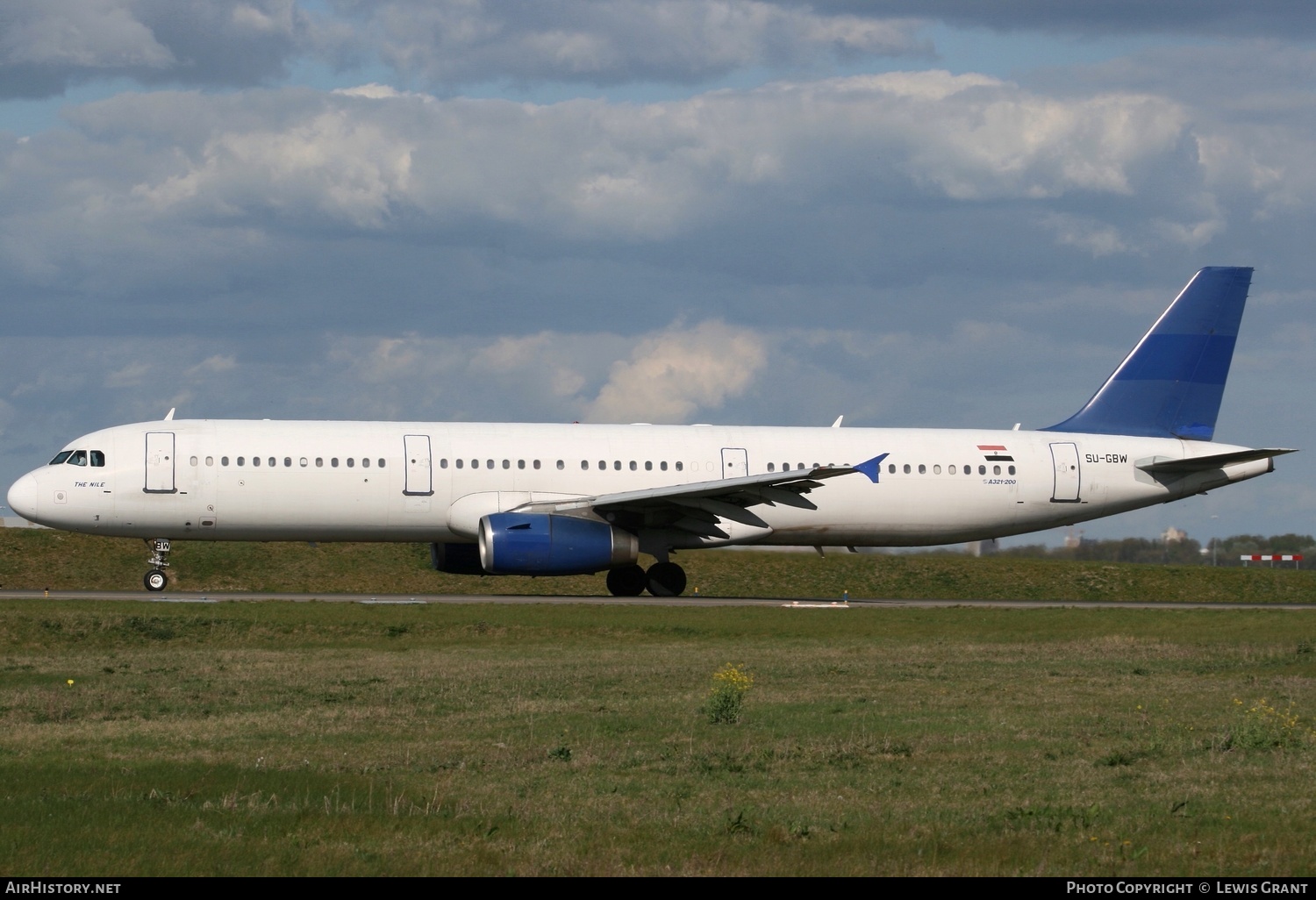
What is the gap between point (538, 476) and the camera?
34.0m

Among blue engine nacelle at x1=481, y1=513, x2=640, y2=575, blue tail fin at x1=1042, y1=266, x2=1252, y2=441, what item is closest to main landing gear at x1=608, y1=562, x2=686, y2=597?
blue engine nacelle at x1=481, y1=513, x2=640, y2=575

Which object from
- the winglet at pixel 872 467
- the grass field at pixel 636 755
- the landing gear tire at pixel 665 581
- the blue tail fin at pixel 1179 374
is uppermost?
the blue tail fin at pixel 1179 374

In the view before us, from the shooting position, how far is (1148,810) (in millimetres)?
10961

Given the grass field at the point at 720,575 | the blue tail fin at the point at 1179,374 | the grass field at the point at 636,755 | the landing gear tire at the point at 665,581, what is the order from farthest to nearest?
1. the grass field at the point at 720,575
2. the blue tail fin at the point at 1179,374
3. the landing gear tire at the point at 665,581
4. the grass field at the point at 636,755

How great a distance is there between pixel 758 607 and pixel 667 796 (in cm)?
1909

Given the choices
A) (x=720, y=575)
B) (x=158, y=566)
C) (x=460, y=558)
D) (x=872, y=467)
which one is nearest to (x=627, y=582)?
(x=460, y=558)

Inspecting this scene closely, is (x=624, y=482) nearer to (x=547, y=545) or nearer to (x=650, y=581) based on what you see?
(x=650, y=581)

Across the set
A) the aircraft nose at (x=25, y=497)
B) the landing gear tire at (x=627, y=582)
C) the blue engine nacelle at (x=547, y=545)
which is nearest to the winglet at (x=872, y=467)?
the blue engine nacelle at (x=547, y=545)

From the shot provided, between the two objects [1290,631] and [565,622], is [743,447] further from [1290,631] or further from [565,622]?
[1290,631]

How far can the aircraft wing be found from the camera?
3200 cm

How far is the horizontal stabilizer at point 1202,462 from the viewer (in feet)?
119

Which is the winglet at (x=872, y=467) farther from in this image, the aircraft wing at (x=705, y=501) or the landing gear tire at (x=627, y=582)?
the landing gear tire at (x=627, y=582)

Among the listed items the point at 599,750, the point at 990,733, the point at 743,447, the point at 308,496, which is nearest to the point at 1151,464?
the point at 743,447

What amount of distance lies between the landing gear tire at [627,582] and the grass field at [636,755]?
989 cm
